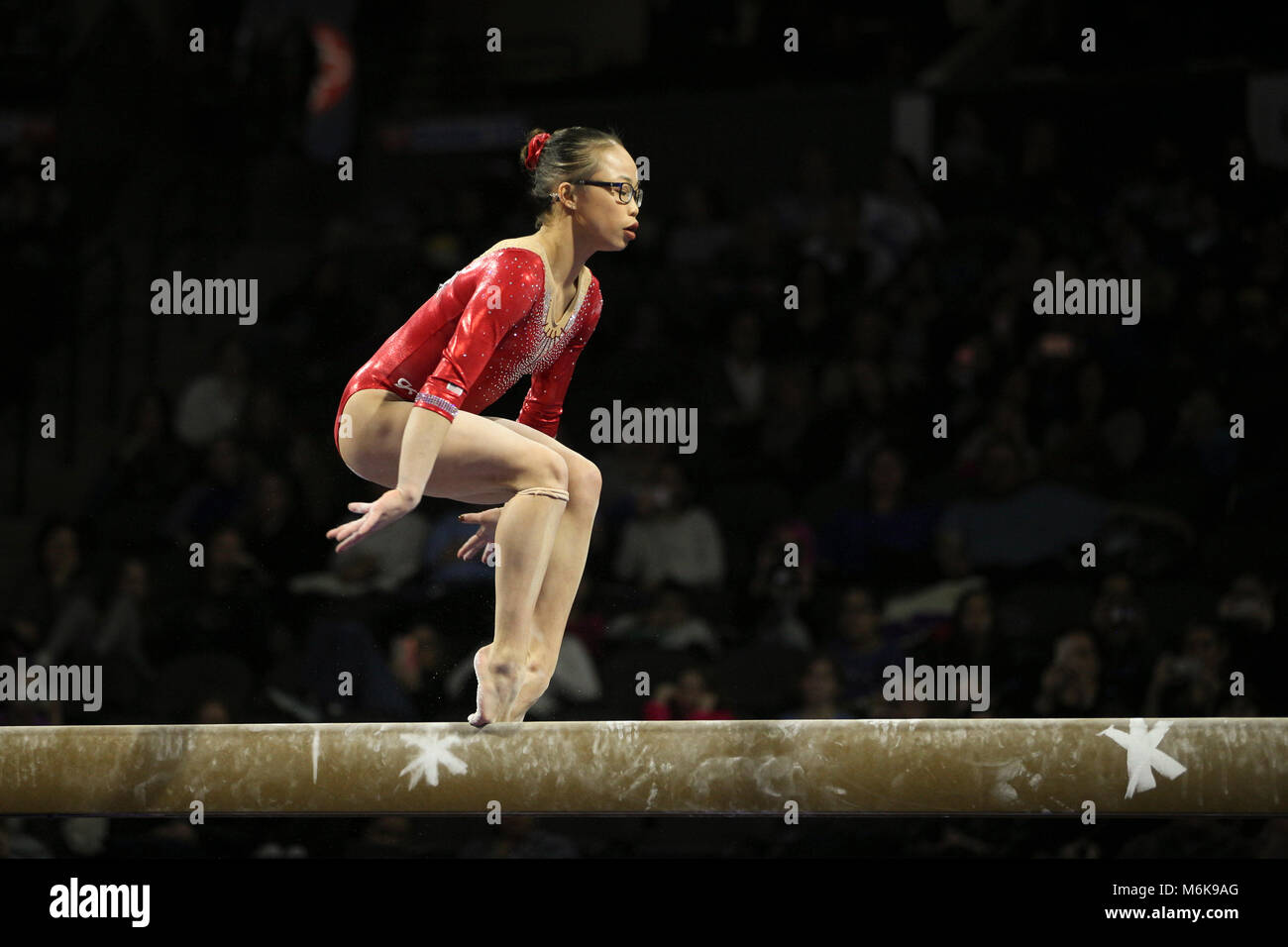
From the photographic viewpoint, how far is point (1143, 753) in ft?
10.7

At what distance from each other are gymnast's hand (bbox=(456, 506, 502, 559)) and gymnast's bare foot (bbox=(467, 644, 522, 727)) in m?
0.37

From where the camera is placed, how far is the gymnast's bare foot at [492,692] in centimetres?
332

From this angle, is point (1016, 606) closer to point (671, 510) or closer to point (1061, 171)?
point (671, 510)

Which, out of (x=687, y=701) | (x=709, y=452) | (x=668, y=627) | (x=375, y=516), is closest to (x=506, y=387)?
(x=375, y=516)

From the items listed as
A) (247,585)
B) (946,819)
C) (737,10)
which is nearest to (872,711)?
(946,819)

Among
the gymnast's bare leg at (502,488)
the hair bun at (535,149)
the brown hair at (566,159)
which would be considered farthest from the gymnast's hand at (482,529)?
the hair bun at (535,149)

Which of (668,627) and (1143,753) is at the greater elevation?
(668,627)

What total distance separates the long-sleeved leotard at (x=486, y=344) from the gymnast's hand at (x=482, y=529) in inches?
9.9

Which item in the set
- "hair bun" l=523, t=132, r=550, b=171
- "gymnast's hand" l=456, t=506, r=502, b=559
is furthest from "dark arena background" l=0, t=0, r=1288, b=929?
"hair bun" l=523, t=132, r=550, b=171

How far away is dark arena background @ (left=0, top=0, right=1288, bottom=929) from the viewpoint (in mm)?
3395

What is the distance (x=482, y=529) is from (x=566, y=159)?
939mm

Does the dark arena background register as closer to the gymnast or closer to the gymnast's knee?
the gymnast

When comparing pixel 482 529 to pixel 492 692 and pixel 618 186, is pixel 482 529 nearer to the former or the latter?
pixel 492 692

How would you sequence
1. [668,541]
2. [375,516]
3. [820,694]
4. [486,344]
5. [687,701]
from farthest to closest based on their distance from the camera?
[668,541] < [820,694] < [687,701] < [486,344] < [375,516]
